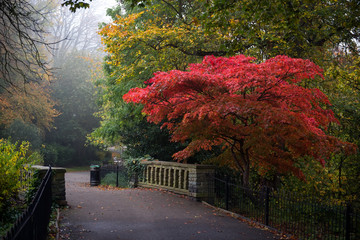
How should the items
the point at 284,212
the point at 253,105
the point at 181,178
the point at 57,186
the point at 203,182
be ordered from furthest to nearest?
the point at 181,178 < the point at 203,182 < the point at 57,186 < the point at 284,212 < the point at 253,105

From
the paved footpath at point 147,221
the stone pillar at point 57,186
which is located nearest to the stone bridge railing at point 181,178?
the paved footpath at point 147,221

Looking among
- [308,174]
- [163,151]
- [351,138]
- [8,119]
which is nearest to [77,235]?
[308,174]

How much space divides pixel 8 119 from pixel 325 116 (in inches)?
872

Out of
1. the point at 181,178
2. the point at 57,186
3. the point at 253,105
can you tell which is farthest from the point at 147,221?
the point at 181,178

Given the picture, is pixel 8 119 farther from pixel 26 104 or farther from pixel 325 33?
pixel 325 33

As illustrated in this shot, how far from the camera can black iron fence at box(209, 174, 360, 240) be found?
7.77m

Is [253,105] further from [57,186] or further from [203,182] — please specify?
[57,186]

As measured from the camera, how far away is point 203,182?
35.4 feet

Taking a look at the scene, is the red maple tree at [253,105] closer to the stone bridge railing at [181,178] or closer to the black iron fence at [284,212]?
the black iron fence at [284,212]

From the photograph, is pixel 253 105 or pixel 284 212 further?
pixel 284 212

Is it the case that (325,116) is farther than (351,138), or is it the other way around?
(351,138)

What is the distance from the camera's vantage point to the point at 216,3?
284 inches

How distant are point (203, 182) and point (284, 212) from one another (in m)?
3.00

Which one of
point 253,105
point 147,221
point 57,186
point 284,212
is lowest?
point 147,221
